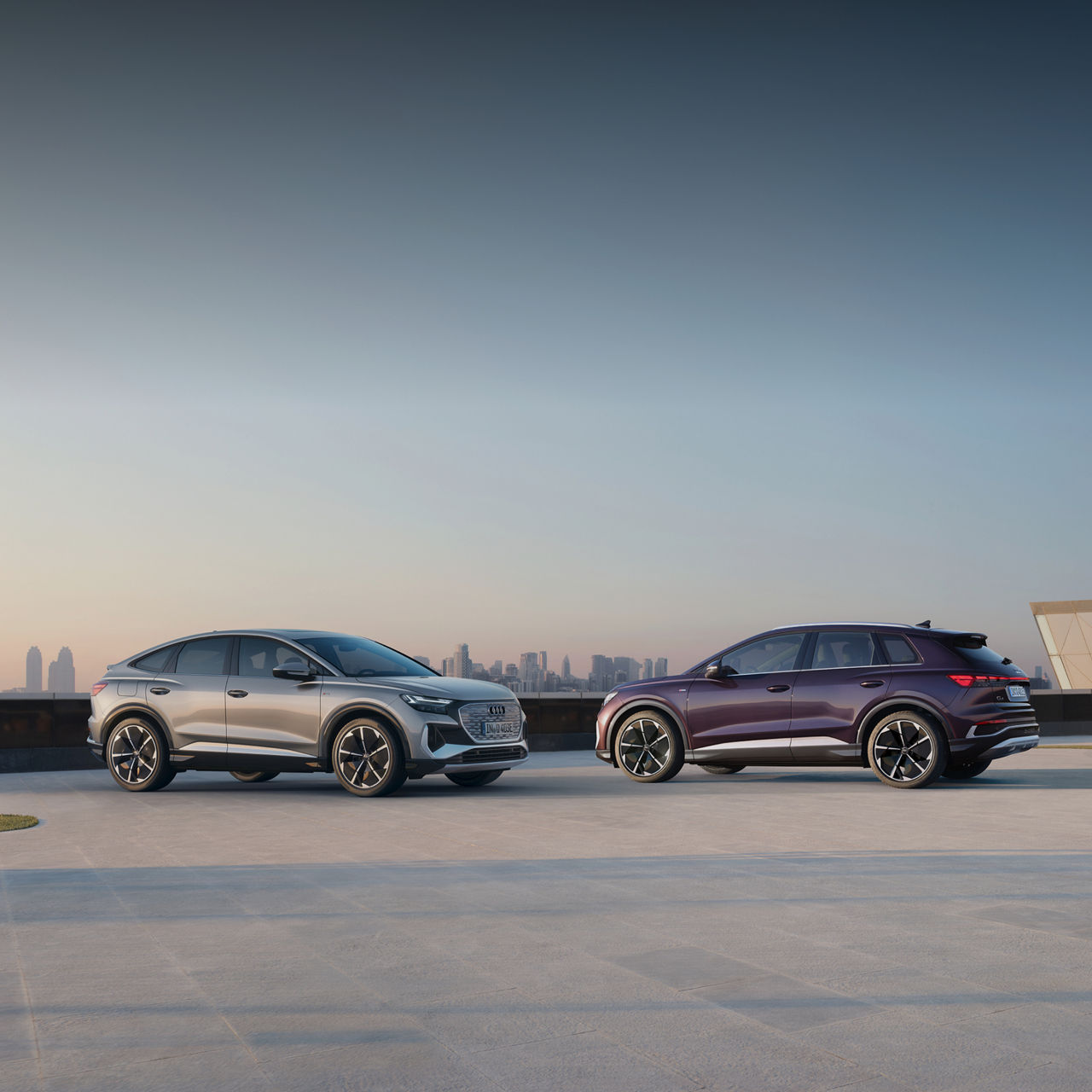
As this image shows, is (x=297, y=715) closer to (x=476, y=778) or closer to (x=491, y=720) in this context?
(x=491, y=720)

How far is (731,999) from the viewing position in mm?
4352

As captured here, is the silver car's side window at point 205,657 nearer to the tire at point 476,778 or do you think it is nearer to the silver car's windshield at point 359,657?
the silver car's windshield at point 359,657

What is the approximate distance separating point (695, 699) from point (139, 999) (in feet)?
31.8

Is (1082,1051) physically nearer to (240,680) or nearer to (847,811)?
(847,811)

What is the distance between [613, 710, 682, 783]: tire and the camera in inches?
538

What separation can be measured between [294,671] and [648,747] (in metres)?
4.17

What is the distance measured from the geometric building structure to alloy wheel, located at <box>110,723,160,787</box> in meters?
47.2

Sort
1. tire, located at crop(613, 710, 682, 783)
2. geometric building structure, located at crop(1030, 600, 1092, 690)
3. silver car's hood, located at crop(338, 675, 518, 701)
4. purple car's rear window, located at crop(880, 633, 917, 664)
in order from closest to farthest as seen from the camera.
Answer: silver car's hood, located at crop(338, 675, 518, 701), purple car's rear window, located at crop(880, 633, 917, 664), tire, located at crop(613, 710, 682, 783), geometric building structure, located at crop(1030, 600, 1092, 690)

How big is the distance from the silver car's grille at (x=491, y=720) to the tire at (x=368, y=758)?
2.44ft

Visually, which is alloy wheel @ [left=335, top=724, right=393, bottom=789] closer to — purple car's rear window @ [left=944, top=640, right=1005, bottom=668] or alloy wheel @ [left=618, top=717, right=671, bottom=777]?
alloy wheel @ [left=618, top=717, right=671, bottom=777]

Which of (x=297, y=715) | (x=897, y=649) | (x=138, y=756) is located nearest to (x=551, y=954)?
(x=297, y=715)

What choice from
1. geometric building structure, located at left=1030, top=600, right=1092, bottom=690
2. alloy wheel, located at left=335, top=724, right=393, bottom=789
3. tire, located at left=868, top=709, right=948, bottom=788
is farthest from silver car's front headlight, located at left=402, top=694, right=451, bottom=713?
geometric building structure, located at left=1030, top=600, right=1092, bottom=690

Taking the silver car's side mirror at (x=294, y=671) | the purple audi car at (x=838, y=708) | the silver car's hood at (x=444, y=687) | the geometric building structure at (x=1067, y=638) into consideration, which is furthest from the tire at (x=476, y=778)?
the geometric building structure at (x=1067, y=638)

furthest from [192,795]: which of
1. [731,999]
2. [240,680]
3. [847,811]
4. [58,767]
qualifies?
[731,999]
